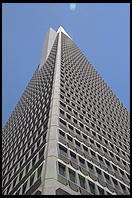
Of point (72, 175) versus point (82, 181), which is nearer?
point (72, 175)

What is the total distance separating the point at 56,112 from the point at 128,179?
486 inches

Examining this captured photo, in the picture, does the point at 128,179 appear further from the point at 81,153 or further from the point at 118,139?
the point at 118,139

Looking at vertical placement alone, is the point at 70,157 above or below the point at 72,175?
above

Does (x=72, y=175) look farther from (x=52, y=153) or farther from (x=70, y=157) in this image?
(x=52, y=153)

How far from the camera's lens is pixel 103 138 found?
37562mm

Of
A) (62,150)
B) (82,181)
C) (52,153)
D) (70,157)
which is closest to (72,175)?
(82,181)

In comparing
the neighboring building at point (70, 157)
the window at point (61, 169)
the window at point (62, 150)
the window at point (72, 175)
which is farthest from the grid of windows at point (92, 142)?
the window at point (61, 169)

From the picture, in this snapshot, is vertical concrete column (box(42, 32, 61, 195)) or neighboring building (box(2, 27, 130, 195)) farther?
neighboring building (box(2, 27, 130, 195))

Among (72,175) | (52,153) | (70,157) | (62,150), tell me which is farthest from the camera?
(62,150)

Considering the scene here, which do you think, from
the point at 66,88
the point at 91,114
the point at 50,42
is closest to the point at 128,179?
the point at 91,114

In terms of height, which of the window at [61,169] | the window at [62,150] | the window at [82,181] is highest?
the window at [62,150]

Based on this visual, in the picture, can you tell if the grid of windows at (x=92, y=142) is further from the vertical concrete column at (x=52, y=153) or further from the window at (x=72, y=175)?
the vertical concrete column at (x=52, y=153)

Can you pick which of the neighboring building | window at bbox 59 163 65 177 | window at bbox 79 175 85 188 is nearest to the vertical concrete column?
the neighboring building

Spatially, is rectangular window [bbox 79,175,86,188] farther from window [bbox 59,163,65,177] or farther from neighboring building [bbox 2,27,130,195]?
window [bbox 59,163,65,177]
